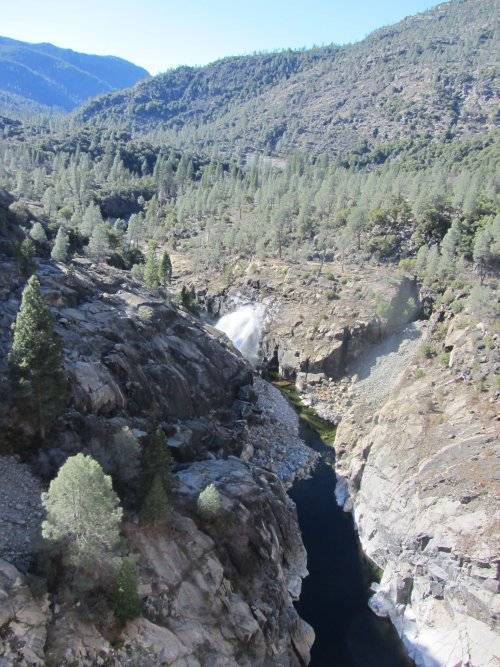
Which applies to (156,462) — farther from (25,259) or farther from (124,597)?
(25,259)

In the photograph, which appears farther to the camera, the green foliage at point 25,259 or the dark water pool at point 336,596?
the green foliage at point 25,259

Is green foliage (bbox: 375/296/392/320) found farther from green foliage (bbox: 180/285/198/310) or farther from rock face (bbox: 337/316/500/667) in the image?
green foliage (bbox: 180/285/198/310)

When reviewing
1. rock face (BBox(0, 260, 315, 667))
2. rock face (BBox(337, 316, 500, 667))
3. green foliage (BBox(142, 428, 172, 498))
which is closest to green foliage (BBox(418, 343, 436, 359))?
rock face (BBox(337, 316, 500, 667))

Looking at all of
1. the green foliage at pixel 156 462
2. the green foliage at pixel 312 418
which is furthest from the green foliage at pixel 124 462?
the green foliage at pixel 312 418

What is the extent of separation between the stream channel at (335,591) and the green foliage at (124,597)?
16363 mm

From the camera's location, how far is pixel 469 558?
3644 centimetres

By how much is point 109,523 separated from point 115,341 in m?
24.8

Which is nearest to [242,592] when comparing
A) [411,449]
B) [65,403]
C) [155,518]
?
[155,518]

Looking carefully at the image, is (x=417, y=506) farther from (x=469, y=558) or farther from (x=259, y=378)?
(x=259, y=378)

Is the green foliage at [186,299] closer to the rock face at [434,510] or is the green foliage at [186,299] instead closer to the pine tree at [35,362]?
the rock face at [434,510]

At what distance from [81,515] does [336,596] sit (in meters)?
25.3

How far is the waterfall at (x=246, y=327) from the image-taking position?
84438mm

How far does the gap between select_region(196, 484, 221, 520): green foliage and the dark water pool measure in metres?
12.4

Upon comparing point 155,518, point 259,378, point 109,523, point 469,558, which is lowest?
point 259,378
